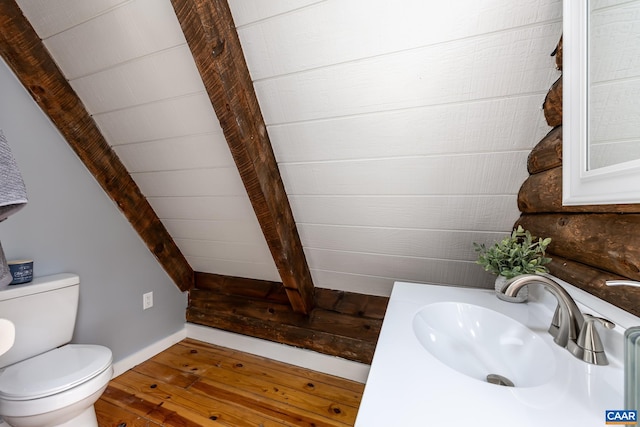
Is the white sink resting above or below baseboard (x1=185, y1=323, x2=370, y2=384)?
above

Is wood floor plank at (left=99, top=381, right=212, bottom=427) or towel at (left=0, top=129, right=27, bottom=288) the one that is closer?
towel at (left=0, top=129, right=27, bottom=288)

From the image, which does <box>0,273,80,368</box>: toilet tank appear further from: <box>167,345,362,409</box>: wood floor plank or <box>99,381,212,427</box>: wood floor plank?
<box>167,345,362,409</box>: wood floor plank

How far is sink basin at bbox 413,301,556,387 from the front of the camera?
2.62 ft

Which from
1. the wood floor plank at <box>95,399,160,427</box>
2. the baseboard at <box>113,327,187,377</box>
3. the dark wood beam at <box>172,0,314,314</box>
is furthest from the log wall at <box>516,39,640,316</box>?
the baseboard at <box>113,327,187,377</box>

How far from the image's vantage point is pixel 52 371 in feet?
4.14

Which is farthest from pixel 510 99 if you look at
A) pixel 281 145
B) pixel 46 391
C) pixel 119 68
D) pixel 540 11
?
pixel 46 391

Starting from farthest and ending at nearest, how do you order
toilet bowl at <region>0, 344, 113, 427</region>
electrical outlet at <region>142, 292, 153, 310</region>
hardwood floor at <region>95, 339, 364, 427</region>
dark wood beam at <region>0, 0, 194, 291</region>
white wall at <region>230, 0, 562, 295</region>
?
electrical outlet at <region>142, 292, 153, 310</region> → hardwood floor at <region>95, 339, 364, 427</region> → dark wood beam at <region>0, 0, 194, 291</region> → toilet bowl at <region>0, 344, 113, 427</region> → white wall at <region>230, 0, 562, 295</region>

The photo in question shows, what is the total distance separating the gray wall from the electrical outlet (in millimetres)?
29

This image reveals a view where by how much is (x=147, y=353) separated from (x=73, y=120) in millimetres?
1645

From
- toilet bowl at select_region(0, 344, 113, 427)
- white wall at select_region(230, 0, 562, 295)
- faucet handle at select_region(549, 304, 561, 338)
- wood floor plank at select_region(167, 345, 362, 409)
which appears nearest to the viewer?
faucet handle at select_region(549, 304, 561, 338)

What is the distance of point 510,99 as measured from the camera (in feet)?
3.30

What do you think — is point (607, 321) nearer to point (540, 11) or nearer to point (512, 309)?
point (512, 309)

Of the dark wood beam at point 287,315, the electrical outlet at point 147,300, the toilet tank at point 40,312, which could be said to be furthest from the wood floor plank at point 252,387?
the toilet tank at point 40,312

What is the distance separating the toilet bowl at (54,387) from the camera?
112 cm
